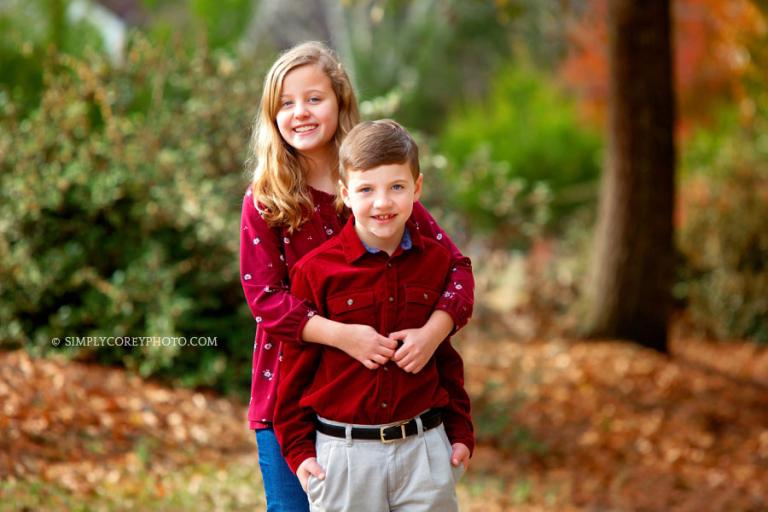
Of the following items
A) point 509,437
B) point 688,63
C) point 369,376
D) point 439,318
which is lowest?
point 509,437

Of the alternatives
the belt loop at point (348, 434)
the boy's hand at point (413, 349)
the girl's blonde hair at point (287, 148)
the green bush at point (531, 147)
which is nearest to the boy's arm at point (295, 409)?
the belt loop at point (348, 434)

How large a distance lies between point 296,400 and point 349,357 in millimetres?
195

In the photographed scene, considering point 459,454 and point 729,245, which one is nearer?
point 459,454

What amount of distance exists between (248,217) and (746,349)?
754cm

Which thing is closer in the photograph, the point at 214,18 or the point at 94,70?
the point at 94,70

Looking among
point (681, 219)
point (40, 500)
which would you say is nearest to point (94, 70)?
point (40, 500)

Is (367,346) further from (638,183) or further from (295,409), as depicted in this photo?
(638,183)

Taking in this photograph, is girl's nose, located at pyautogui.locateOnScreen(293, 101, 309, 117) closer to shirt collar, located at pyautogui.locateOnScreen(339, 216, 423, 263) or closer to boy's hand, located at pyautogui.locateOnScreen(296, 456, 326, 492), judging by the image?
shirt collar, located at pyautogui.locateOnScreen(339, 216, 423, 263)

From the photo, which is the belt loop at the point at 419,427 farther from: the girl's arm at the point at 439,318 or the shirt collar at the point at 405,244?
the shirt collar at the point at 405,244

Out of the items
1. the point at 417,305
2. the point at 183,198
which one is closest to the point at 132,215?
the point at 183,198

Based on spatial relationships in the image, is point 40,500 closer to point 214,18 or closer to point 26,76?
point 26,76

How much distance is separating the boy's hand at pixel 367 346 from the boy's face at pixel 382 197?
0.26m

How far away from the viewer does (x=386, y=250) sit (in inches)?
106

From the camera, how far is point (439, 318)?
2.67 m
